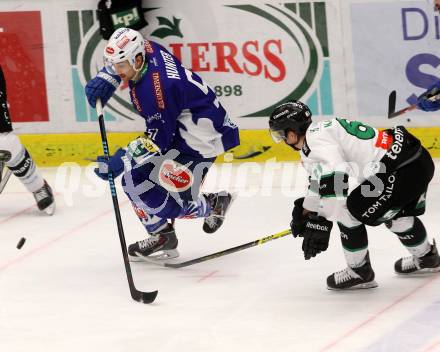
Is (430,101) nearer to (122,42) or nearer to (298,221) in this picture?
(298,221)

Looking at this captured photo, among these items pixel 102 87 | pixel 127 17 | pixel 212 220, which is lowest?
pixel 212 220

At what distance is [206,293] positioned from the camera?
5168 millimetres

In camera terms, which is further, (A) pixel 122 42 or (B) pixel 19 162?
(B) pixel 19 162

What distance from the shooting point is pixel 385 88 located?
7133 mm

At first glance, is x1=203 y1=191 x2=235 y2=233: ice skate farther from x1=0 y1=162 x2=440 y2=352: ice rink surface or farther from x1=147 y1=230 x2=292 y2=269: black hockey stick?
x1=147 y1=230 x2=292 y2=269: black hockey stick

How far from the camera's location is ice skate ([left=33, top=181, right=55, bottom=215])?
665 cm

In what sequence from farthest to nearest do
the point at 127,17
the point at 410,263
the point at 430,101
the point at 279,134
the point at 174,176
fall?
the point at 127,17 < the point at 430,101 < the point at 174,176 < the point at 410,263 < the point at 279,134

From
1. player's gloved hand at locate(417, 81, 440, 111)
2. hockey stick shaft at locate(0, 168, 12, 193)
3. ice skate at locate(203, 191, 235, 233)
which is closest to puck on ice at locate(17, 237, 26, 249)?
ice skate at locate(203, 191, 235, 233)

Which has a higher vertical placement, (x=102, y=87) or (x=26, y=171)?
(x=102, y=87)

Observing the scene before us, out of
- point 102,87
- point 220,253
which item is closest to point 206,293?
point 220,253

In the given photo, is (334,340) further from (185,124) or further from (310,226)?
(185,124)

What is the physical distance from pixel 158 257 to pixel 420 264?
128 centimetres

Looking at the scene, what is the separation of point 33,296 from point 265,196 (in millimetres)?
1912

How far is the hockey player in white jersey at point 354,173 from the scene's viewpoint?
4.67m
